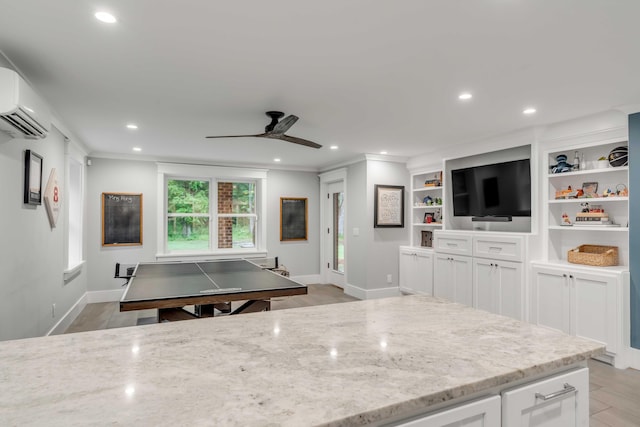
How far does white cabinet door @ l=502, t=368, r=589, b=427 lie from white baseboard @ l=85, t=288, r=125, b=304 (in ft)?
19.3

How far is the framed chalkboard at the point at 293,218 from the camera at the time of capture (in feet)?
22.2

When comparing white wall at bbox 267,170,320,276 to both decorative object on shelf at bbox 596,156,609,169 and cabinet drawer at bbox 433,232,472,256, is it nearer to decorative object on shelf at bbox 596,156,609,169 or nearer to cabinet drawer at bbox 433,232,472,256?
cabinet drawer at bbox 433,232,472,256

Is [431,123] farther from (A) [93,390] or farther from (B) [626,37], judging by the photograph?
(A) [93,390]

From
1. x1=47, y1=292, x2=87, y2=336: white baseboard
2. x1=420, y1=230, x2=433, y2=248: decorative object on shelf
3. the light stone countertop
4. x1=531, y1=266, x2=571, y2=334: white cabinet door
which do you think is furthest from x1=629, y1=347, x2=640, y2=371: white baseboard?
x1=47, y1=292, x2=87, y2=336: white baseboard

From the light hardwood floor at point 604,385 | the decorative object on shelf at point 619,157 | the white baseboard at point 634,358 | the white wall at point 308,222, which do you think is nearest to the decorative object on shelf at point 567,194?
the decorative object on shelf at point 619,157

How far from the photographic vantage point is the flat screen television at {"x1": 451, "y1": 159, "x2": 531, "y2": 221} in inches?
161

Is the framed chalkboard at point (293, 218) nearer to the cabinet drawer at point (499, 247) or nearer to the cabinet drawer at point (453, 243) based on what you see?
the cabinet drawer at point (453, 243)

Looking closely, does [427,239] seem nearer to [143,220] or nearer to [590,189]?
[590,189]

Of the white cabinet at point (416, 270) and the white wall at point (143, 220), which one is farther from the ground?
the white wall at point (143, 220)

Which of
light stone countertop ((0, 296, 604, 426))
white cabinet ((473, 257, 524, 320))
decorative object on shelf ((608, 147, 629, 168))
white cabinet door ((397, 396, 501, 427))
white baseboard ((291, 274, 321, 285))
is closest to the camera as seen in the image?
light stone countertop ((0, 296, 604, 426))

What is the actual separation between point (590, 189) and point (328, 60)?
3.09 meters

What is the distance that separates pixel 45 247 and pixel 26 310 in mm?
744

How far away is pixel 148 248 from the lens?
5.80m

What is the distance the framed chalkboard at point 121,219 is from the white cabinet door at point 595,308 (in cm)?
584
